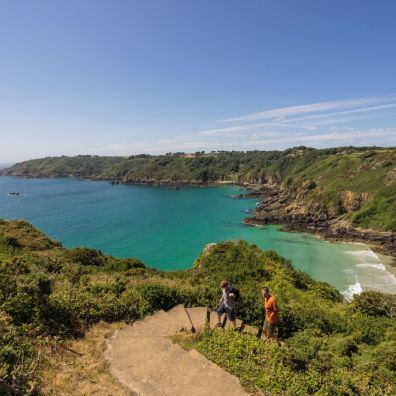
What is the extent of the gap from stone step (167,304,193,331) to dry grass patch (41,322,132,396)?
284 centimetres

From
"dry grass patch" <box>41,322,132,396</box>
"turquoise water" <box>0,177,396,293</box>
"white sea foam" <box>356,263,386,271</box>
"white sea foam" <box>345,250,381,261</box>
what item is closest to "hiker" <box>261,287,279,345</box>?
"dry grass patch" <box>41,322,132,396</box>

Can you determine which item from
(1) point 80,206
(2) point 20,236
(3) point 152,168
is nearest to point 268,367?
(2) point 20,236

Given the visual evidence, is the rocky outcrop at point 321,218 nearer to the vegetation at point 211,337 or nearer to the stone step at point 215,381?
the vegetation at point 211,337

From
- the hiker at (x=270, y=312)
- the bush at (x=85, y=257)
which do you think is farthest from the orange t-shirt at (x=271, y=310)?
the bush at (x=85, y=257)

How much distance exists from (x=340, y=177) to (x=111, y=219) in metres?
62.1

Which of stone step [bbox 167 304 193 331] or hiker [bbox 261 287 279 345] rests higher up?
hiker [bbox 261 287 279 345]

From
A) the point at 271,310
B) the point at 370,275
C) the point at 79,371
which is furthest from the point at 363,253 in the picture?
the point at 79,371

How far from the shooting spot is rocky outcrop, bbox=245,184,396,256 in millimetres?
60969

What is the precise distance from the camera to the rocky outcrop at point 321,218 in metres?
61.0

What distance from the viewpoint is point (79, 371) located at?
7.91m

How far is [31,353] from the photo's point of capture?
7.96m

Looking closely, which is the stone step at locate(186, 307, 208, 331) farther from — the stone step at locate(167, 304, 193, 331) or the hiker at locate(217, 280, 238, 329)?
the hiker at locate(217, 280, 238, 329)

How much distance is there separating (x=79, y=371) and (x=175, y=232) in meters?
62.6

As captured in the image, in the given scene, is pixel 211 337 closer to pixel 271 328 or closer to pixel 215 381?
pixel 271 328
